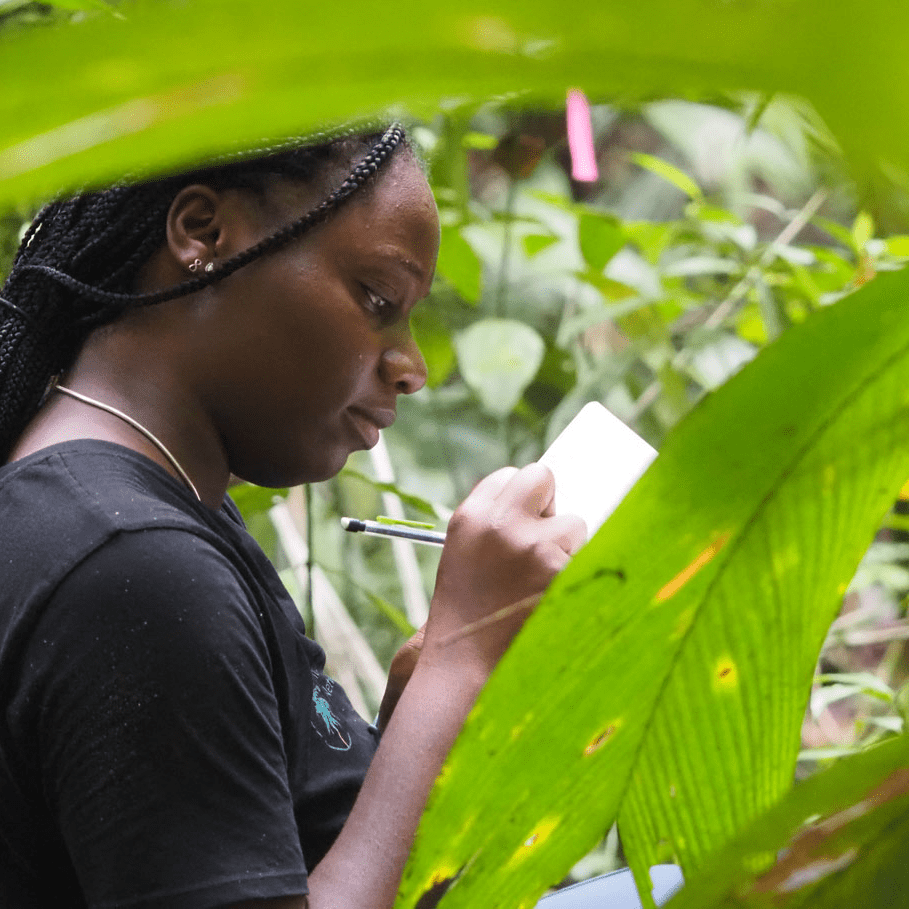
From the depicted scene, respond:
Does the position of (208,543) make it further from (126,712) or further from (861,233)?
(861,233)

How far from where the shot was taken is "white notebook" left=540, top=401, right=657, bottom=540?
589 mm

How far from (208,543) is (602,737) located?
1.09 ft

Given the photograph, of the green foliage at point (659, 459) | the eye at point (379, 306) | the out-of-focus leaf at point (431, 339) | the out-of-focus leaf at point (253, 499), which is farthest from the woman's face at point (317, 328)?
the out-of-focus leaf at point (431, 339)

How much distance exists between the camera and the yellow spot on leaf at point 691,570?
0.63 ft

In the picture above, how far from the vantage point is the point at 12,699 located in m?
0.45

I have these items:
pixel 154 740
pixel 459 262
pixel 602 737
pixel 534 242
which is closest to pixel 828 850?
pixel 602 737

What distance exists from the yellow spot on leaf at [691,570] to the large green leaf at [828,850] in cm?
5

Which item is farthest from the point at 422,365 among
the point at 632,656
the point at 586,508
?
the point at 632,656

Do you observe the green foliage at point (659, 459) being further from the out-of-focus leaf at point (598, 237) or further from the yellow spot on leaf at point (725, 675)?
the out-of-focus leaf at point (598, 237)

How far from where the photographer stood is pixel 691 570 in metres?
0.19

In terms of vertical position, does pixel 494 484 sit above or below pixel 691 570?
below

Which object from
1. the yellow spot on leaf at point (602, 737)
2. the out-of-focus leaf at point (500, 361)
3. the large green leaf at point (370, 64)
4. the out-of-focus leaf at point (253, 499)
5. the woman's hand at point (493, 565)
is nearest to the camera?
the large green leaf at point (370, 64)

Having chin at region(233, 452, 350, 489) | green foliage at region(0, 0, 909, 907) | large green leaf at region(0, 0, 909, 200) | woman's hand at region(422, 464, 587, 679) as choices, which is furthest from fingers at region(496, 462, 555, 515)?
large green leaf at region(0, 0, 909, 200)

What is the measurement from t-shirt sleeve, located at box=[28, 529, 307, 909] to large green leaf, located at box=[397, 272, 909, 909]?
0.25 m
